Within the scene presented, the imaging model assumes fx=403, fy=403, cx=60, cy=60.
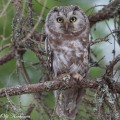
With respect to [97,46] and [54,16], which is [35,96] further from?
[97,46]

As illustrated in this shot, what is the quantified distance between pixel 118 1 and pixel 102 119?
1452 millimetres

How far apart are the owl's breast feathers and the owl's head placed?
11 centimetres

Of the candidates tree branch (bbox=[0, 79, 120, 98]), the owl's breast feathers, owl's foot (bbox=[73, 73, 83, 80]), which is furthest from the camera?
the owl's breast feathers

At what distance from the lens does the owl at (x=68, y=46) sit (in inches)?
135

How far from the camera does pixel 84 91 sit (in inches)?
137

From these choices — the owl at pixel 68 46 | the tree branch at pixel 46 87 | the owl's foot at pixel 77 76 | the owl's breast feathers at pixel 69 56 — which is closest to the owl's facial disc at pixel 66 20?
the owl at pixel 68 46

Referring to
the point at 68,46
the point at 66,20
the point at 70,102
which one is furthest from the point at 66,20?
the point at 70,102

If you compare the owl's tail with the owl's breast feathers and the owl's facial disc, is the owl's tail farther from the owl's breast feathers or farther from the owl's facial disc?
the owl's facial disc

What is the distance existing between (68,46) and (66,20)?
0.23m

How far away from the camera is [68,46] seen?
11.4ft

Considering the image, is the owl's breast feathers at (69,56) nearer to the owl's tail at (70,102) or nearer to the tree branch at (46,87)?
the owl's tail at (70,102)

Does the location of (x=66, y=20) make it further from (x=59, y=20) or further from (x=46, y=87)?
(x=46, y=87)

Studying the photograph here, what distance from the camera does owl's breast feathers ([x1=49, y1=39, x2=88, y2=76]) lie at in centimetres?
342

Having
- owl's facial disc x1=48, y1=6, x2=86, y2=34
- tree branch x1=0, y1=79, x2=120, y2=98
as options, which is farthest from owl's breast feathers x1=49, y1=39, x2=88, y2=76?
tree branch x1=0, y1=79, x2=120, y2=98
